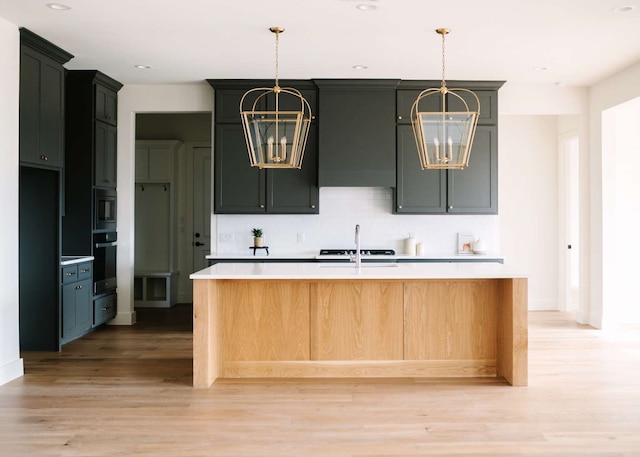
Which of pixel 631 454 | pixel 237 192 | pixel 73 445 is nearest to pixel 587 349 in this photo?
pixel 631 454

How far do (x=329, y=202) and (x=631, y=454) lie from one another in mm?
4417

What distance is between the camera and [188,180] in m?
8.90

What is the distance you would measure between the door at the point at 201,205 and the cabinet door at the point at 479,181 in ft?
11.8

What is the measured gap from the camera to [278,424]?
3.71 m

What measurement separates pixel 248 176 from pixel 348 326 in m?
2.59

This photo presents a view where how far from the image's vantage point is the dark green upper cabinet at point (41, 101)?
200 inches

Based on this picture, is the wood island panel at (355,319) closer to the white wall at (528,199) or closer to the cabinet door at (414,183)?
the cabinet door at (414,183)

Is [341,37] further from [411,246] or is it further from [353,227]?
[411,246]

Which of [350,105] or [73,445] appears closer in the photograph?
[73,445]

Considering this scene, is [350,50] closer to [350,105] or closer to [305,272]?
[350,105]

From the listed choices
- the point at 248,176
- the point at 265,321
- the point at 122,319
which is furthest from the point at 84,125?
the point at 265,321

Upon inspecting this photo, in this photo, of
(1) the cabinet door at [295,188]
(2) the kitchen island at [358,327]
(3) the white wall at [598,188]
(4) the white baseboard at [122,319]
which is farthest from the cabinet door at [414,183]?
(4) the white baseboard at [122,319]

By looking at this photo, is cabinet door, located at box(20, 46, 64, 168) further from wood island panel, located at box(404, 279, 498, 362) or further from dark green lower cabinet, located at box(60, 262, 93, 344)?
wood island panel, located at box(404, 279, 498, 362)

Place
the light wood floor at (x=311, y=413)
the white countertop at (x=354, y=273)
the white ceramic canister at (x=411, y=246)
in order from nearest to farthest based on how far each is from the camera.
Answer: the light wood floor at (x=311, y=413) < the white countertop at (x=354, y=273) < the white ceramic canister at (x=411, y=246)
